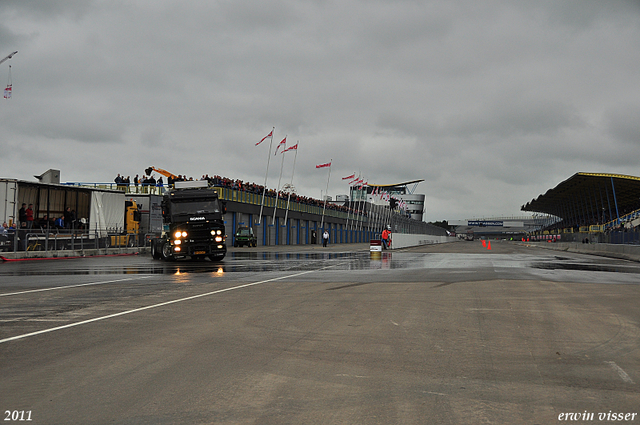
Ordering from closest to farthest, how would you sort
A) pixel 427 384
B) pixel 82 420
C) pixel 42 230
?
pixel 82 420
pixel 427 384
pixel 42 230

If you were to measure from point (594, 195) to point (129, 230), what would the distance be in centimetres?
7917

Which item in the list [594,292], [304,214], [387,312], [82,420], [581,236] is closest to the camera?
[82,420]

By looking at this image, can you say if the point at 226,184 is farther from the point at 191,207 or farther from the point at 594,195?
Result: the point at 594,195

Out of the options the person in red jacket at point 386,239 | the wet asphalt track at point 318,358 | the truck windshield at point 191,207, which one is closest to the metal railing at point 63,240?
the truck windshield at point 191,207

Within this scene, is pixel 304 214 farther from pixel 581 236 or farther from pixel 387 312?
pixel 387 312

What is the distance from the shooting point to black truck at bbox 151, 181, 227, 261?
2456 cm

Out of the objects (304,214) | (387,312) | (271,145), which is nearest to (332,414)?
(387,312)

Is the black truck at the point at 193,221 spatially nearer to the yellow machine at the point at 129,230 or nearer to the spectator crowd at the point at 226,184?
the spectator crowd at the point at 226,184

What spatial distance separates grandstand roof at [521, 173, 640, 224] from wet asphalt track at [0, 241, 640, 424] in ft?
222

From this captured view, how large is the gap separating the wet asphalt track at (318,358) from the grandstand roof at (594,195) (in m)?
67.7

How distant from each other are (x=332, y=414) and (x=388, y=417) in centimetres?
43

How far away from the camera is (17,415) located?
4262mm

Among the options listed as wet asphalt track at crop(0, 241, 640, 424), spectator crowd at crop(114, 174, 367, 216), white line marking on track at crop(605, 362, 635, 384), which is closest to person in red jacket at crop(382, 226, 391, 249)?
spectator crowd at crop(114, 174, 367, 216)

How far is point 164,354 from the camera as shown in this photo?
245 inches
